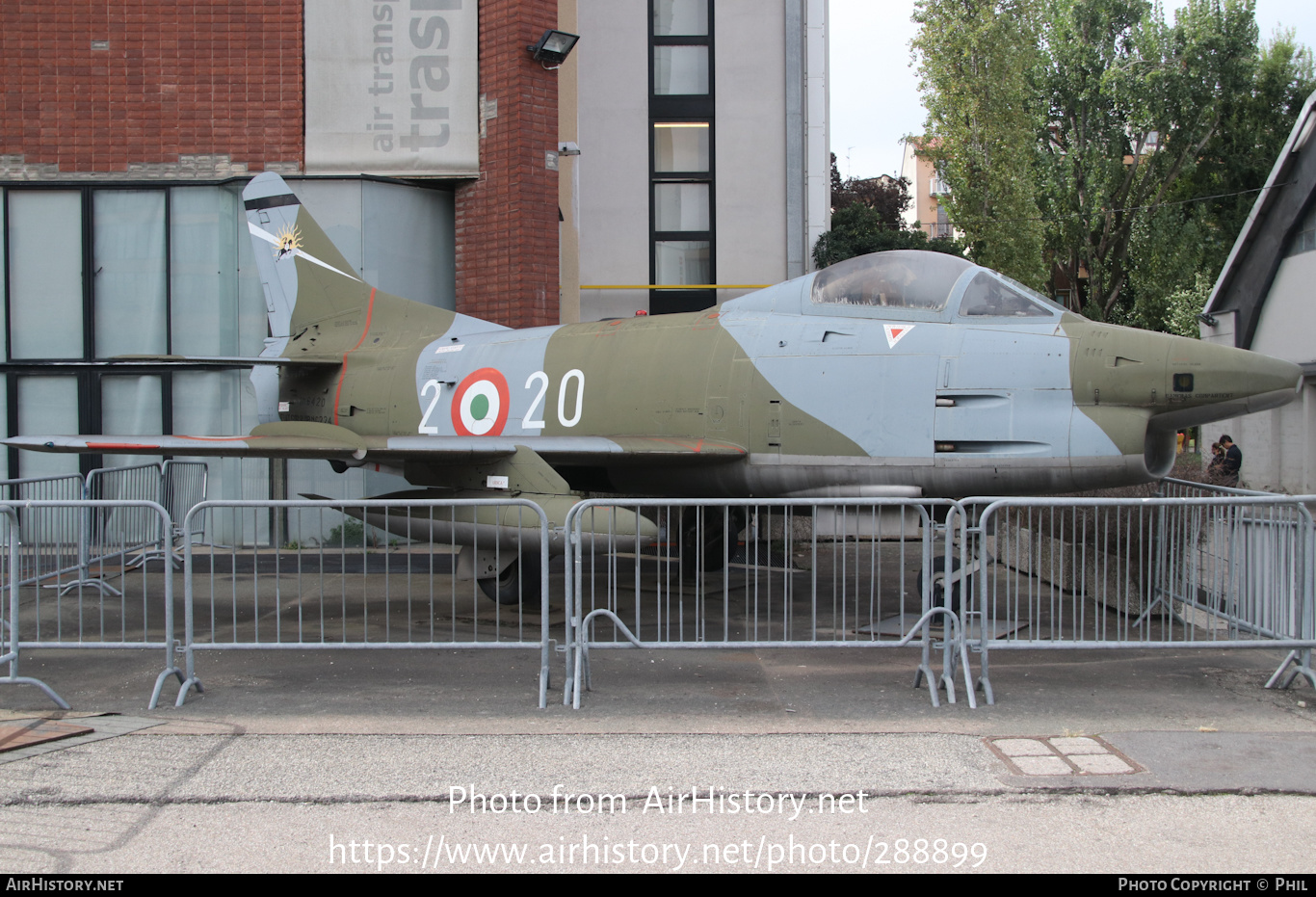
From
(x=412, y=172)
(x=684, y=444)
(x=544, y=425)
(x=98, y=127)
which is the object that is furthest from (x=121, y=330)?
(x=684, y=444)

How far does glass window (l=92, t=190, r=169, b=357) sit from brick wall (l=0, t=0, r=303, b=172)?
2.66 feet

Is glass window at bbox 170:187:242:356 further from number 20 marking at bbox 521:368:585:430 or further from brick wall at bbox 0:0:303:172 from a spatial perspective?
number 20 marking at bbox 521:368:585:430

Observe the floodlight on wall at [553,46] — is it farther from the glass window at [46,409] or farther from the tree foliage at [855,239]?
the tree foliage at [855,239]

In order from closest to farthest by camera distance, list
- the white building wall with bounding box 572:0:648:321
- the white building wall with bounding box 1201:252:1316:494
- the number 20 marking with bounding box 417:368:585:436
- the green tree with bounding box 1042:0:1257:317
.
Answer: the number 20 marking with bounding box 417:368:585:436, the white building wall with bounding box 572:0:648:321, the white building wall with bounding box 1201:252:1316:494, the green tree with bounding box 1042:0:1257:317

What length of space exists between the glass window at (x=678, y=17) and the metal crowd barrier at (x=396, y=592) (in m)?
14.1

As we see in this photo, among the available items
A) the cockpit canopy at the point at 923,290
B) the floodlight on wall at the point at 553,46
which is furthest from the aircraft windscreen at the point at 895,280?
the floodlight on wall at the point at 553,46

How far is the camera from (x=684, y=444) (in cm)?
770

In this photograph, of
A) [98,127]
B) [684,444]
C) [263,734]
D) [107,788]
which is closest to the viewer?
[107,788]

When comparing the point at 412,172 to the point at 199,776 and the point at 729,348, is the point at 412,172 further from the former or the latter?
the point at 199,776

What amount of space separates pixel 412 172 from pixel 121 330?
4.33m

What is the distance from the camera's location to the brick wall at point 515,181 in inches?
469

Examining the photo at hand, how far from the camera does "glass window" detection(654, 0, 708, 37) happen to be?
65.6 ft

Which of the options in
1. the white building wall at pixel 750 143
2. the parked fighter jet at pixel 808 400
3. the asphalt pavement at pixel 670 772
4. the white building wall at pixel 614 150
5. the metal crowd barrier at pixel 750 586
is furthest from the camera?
the white building wall at pixel 614 150

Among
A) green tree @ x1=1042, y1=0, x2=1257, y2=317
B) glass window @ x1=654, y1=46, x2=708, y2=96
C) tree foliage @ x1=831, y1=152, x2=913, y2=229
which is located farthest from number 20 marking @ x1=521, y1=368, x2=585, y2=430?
tree foliage @ x1=831, y1=152, x2=913, y2=229
